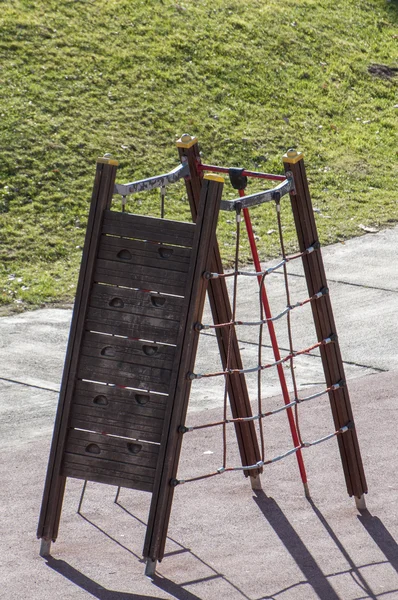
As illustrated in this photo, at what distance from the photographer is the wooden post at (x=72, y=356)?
516cm

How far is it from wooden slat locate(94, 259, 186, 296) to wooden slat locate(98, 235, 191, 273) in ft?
0.08

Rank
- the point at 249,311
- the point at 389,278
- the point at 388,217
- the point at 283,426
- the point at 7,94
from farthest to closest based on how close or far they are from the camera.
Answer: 1. the point at 7,94
2. the point at 388,217
3. the point at 389,278
4. the point at 249,311
5. the point at 283,426

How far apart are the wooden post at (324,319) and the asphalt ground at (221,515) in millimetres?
260

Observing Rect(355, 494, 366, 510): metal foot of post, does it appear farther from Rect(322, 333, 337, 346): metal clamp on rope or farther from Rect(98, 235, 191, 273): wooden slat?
Rect(98, 235, 191, 273): wooden slat

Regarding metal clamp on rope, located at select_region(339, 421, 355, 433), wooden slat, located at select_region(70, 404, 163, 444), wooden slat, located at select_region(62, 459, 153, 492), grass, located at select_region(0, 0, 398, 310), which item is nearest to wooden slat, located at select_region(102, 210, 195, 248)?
wooden slat, located at select_region(70, 404, 163, 444)

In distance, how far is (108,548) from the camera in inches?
215

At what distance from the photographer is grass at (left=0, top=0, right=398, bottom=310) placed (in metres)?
12.1

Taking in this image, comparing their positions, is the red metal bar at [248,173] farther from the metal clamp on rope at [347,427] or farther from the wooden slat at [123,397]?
the metal clamp on rope at [347,427]

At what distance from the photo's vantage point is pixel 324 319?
5.74 metres

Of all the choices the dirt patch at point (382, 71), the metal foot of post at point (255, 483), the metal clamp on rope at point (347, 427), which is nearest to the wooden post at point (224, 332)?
the metal foot of post at point (255, 483)

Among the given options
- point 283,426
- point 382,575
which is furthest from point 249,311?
point 382,575

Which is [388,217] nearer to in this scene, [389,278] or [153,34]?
[389,278]

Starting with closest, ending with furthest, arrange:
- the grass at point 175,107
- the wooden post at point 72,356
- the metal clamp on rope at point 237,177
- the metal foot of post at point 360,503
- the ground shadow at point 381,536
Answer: the wooden post at point 72,356 < the ground shadow at point 381,536 < the metal clamp on rope at point 237,177 < the metal foot of post at point 360,503 < the grass at point 175,107

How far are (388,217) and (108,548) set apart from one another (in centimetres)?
821
